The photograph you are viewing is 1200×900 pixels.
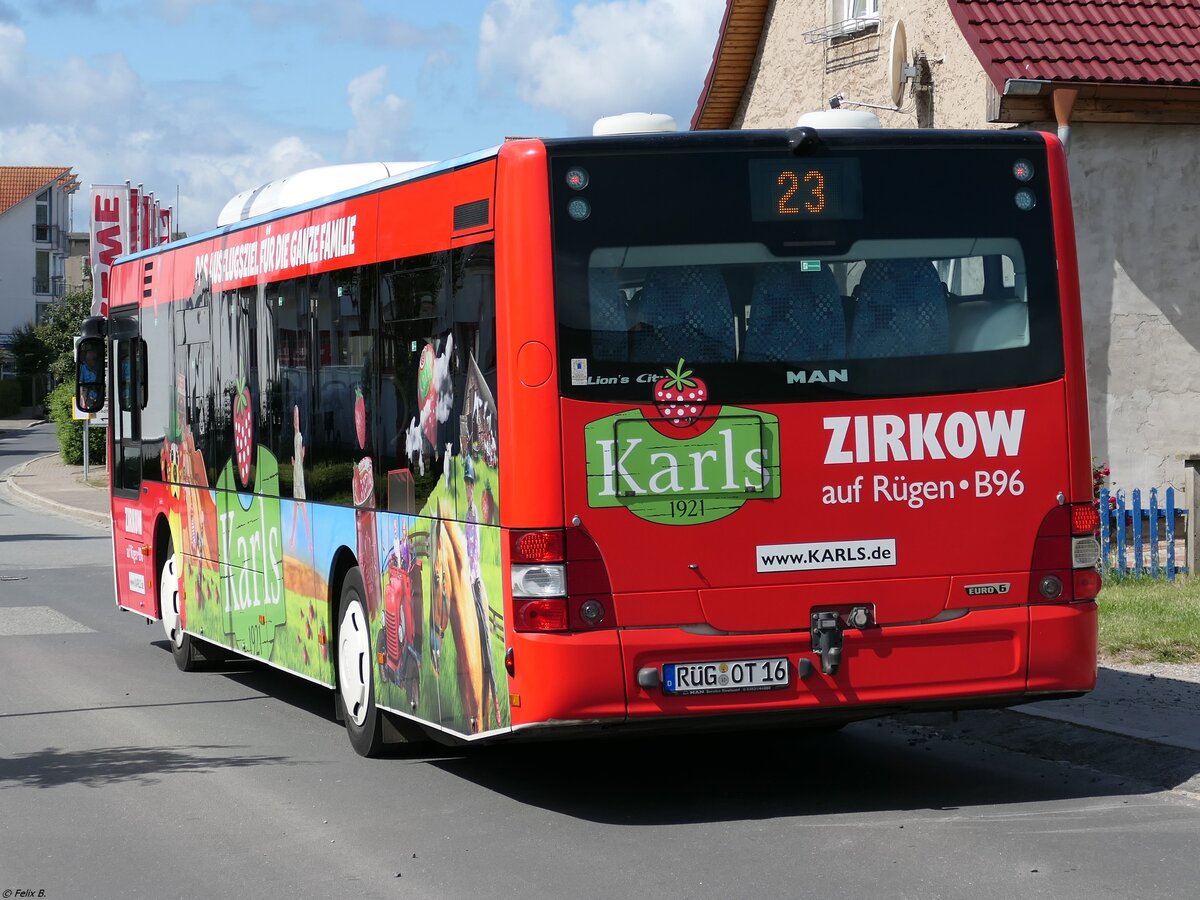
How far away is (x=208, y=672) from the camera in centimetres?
1321

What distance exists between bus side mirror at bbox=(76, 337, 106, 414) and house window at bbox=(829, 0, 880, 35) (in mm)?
11236

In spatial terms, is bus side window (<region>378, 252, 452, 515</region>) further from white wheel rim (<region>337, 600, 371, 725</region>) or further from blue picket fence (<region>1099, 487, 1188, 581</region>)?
blue picket fence (<region>1099, 487, 1188, 581</region>)

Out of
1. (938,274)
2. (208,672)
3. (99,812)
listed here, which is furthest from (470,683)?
(208,672)

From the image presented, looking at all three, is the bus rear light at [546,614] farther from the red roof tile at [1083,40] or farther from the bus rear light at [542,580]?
the red roof tile at [1083,40]

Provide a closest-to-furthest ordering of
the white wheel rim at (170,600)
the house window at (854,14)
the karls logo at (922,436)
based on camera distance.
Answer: the karls logo at (922,436) < the white wheel rim at (170,600) < the house window at (854,14)

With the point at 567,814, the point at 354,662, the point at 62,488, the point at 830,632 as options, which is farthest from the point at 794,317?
the point at 62,488

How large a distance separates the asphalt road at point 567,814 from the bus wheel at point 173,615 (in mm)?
1612

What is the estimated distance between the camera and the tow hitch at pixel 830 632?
25.1ft

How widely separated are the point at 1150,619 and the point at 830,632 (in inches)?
223

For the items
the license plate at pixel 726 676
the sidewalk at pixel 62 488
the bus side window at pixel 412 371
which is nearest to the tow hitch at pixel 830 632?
the license plate at pixel 726 676

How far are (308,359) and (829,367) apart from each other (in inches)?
133

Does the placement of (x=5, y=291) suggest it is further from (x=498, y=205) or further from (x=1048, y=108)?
(x=498, y=205)

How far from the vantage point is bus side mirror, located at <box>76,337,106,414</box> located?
14.2 metres

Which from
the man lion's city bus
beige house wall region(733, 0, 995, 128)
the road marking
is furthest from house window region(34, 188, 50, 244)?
the man lion's city bus
